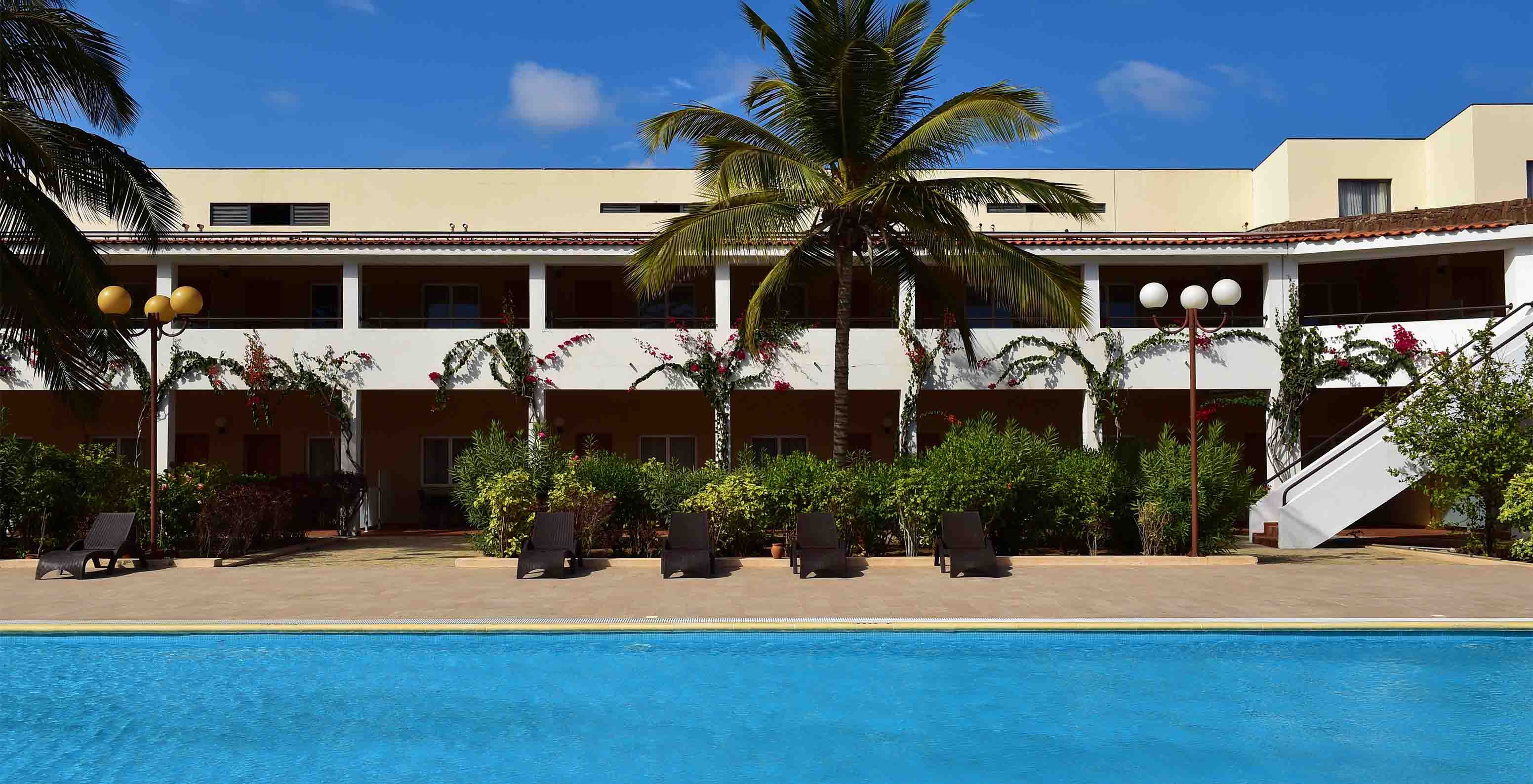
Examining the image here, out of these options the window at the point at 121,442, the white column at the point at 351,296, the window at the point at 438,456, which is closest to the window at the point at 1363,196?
the window at the point at 438,456

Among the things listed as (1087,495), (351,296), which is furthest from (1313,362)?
(351,296)

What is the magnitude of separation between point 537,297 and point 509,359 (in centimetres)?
134

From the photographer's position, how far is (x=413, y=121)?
20.7 meters

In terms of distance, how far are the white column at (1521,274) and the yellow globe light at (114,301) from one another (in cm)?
2156

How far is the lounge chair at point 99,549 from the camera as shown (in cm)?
1298

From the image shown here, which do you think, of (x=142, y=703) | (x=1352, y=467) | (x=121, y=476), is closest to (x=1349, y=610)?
(x=1352, y=467)

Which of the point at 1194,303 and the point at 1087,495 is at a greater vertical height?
the point at 1194,303

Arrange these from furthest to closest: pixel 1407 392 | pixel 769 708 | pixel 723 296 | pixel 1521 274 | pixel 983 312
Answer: pixel 983 312, pixel 723 296, pixel 1521 274, pixel 1407 392, pixel 769 708

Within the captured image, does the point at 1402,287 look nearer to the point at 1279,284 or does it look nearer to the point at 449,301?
the point at 1279,284

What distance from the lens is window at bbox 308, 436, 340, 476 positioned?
23.5m

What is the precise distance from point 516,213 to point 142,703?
74.9ft

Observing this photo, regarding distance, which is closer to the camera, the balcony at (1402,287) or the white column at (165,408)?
the white column at (165,408)

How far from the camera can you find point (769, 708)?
781 centimetres

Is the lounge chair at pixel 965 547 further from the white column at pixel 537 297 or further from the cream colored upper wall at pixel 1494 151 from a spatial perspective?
the cream colored upper wall at pixel 1494 151
